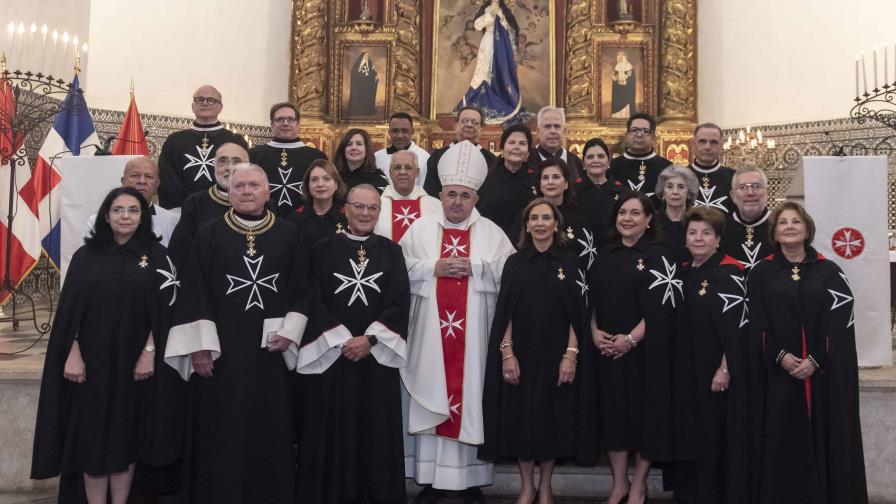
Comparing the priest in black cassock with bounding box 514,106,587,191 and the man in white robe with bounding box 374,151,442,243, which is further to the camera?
the priest in black cassock with bounding box 514,106,587,191

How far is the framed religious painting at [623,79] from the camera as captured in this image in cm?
1290

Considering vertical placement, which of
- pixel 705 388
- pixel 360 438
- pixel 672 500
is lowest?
pixel 672 500

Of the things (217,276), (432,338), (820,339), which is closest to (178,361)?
(217,276)

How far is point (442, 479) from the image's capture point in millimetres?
5254

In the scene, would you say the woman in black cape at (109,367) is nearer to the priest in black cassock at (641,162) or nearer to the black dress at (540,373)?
the black dress at (540,373)

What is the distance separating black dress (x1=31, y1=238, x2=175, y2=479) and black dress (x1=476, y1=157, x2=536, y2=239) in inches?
94.6

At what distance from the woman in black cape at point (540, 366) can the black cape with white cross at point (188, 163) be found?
8.39ft

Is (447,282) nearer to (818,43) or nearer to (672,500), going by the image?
(672,500)

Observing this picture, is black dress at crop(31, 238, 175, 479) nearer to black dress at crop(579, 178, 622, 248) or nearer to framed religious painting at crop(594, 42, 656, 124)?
black dress at crop(579, 178, 622, 248)

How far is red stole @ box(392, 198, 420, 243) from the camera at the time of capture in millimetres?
6047

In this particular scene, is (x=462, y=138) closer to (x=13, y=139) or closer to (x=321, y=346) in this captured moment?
(x=321, y=346)

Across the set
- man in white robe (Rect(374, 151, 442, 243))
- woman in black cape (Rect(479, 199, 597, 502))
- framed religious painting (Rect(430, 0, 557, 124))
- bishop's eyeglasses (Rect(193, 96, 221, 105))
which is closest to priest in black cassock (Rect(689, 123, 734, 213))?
woman in black cape (Rect(479, 199, 597, 502))

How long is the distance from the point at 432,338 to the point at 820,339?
85.6 inches

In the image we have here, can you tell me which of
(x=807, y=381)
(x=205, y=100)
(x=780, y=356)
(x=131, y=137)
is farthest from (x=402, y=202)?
(x=131, y=137)
